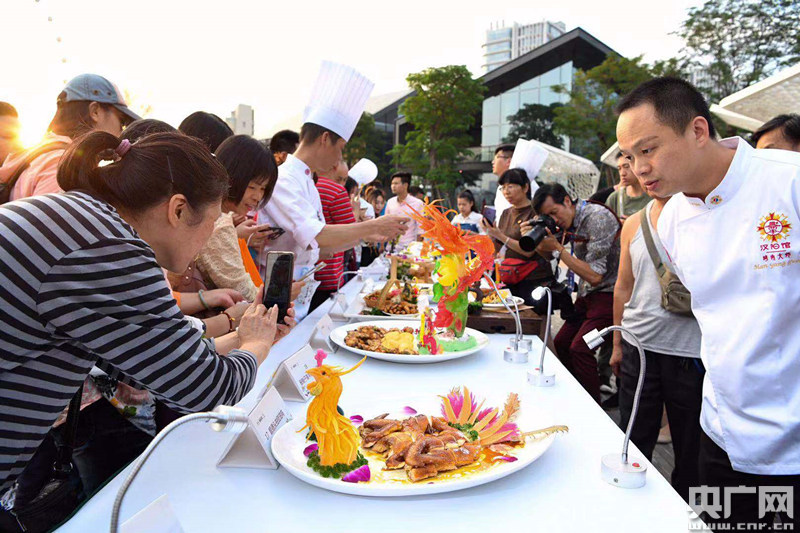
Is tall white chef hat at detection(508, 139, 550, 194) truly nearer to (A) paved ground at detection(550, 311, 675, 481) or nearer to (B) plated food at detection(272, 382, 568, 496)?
(A) paved ground at detection(550, 311, 675, 481)

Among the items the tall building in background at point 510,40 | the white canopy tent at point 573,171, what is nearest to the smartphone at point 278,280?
the white canopy tent at point 573,171

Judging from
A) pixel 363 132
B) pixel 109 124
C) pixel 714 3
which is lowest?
pixel 109 124

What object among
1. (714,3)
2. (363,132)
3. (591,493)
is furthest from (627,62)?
(591,493)

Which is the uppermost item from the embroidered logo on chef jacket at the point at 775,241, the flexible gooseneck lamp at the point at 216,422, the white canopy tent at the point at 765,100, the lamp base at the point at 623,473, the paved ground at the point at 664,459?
the white canopy tent at the point at 765,100

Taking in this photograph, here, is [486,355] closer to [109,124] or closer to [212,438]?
[212,438]

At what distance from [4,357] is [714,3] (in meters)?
16.0

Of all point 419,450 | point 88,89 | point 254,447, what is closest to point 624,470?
point 419,450

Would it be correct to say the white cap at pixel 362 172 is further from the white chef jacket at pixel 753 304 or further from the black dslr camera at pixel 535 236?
the white chef jacket at pixel 753 304

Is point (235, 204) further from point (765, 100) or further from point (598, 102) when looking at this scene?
point (598, 102)

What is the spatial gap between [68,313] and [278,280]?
0.65 metres

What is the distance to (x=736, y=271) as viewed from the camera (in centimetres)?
134

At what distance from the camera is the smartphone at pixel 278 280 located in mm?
1376

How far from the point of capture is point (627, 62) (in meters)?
13.0

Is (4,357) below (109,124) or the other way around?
below
